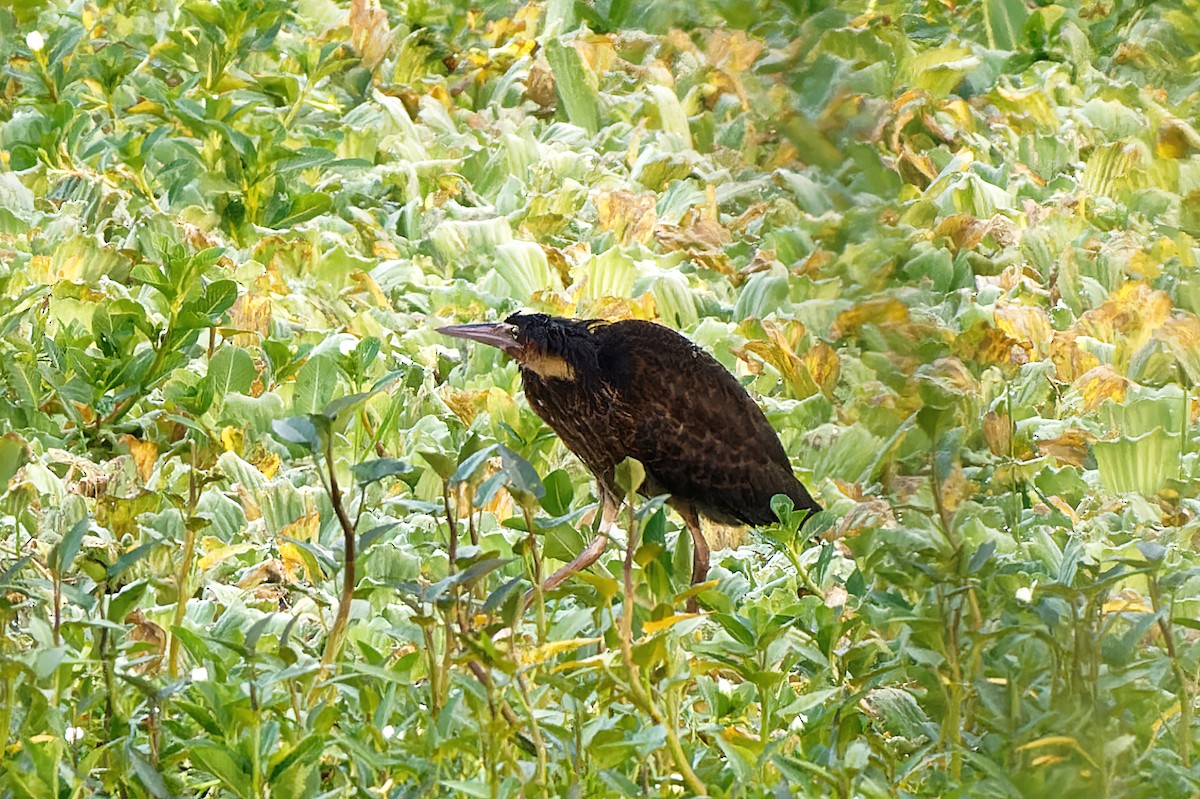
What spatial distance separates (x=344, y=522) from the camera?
1.86m

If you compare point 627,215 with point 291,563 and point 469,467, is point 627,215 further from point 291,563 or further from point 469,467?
point 469,467

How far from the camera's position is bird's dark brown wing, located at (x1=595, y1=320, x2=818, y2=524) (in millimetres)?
3398

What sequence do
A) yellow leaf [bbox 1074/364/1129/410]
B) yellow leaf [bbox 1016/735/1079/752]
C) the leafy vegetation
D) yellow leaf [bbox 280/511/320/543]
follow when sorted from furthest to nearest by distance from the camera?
yellow leaf [bbox 1074/364/1129/410] → yellow leaf [bbox 280/511/320/543] → the leafy vegetation → yellow leaf [bbox 1016/735/1079/752]

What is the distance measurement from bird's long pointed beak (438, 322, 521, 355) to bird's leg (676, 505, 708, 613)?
477mm

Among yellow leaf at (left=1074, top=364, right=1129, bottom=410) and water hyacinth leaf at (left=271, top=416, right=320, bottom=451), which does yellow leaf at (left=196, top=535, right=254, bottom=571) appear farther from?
yellow leaf at (left=1074, top=364, right=1129, bottom=410)

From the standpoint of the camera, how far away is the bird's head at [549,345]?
338 cm

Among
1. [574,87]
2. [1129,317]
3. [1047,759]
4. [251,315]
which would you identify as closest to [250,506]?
[251,315]

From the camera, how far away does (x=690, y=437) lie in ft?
11.2

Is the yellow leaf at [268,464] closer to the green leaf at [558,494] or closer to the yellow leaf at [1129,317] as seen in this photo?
the green leaf at [558,494]

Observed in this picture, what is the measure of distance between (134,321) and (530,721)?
2207mm

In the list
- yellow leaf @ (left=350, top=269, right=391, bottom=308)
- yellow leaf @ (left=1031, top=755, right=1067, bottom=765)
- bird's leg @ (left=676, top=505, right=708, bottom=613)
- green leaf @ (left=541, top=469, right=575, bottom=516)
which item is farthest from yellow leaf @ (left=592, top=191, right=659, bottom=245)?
yellow leaf @ (left=1031, top=755, right=1067, bottom=765)

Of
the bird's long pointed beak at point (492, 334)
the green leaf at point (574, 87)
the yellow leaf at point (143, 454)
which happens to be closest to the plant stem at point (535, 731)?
the bird's long pointed beak at point (492, 334)

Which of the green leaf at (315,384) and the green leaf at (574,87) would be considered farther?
Result: the green leaf at (574,87)

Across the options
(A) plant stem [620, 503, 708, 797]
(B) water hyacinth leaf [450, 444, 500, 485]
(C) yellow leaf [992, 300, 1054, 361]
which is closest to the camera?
(A) plant stem [620, 503, 708, 797]
